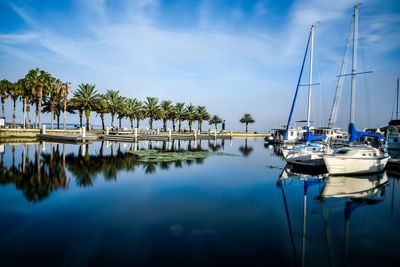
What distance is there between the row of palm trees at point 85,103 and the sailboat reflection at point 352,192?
5181 cm

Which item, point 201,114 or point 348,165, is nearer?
point 348,165

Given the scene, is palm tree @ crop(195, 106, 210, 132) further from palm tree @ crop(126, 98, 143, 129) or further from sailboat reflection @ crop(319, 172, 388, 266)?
sailboat reflection @ crop(319, 172, 388, 266)

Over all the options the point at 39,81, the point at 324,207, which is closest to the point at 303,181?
the point at 324,207

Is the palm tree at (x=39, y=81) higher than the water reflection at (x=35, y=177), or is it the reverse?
the palm tree at (x=39, y=81)

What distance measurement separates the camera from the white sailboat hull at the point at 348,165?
57.1 ft

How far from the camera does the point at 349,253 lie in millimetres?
6812

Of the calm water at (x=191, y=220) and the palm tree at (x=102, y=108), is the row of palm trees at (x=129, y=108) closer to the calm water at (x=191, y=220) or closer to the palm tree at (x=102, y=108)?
the palm tree at (x=102, y=108)

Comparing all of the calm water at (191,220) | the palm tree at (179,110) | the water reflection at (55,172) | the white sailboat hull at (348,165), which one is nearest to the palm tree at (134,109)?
the palm tree at (179,110)

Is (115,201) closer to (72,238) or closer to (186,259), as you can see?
(72,238)

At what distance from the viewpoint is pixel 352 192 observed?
13.8 meters

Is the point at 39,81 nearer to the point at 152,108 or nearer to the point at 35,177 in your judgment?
the point at 152,108

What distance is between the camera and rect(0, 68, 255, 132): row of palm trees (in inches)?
1768

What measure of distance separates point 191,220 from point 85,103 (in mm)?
53925

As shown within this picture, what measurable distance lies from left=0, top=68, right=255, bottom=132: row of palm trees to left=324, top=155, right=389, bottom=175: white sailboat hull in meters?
51.4
